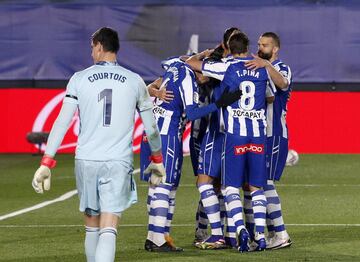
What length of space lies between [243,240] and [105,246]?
7.92 feet

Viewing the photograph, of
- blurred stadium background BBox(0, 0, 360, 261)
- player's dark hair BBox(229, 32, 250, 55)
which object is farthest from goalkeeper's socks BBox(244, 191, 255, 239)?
blurred stadium background BBox(0, 0, 360, 261)

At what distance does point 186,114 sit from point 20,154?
11.7 m

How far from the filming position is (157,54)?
2444cm

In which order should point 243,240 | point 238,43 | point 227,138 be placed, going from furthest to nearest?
point 227,138 < point 238,43 < point 243,240

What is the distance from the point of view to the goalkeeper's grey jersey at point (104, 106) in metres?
9.59

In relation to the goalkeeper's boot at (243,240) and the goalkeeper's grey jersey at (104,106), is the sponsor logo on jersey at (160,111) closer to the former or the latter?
the goalkeeper's boot at (243,240)

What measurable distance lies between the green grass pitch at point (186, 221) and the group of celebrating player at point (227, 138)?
267 mm

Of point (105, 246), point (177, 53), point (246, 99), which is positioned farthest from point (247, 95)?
point (177, 53)

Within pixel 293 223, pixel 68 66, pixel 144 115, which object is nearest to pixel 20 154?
pixel 68 66

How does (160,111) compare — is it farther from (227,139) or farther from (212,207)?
(212,207)

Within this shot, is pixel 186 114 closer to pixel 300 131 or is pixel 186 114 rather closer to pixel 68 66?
pixel 300 131

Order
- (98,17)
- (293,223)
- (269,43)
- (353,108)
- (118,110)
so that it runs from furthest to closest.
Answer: (98,17)
(353,108)
(293,223)
(269,43)
(118,110)

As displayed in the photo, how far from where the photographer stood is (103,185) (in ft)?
31.7

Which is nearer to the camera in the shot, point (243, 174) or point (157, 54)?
point (243, 174)
